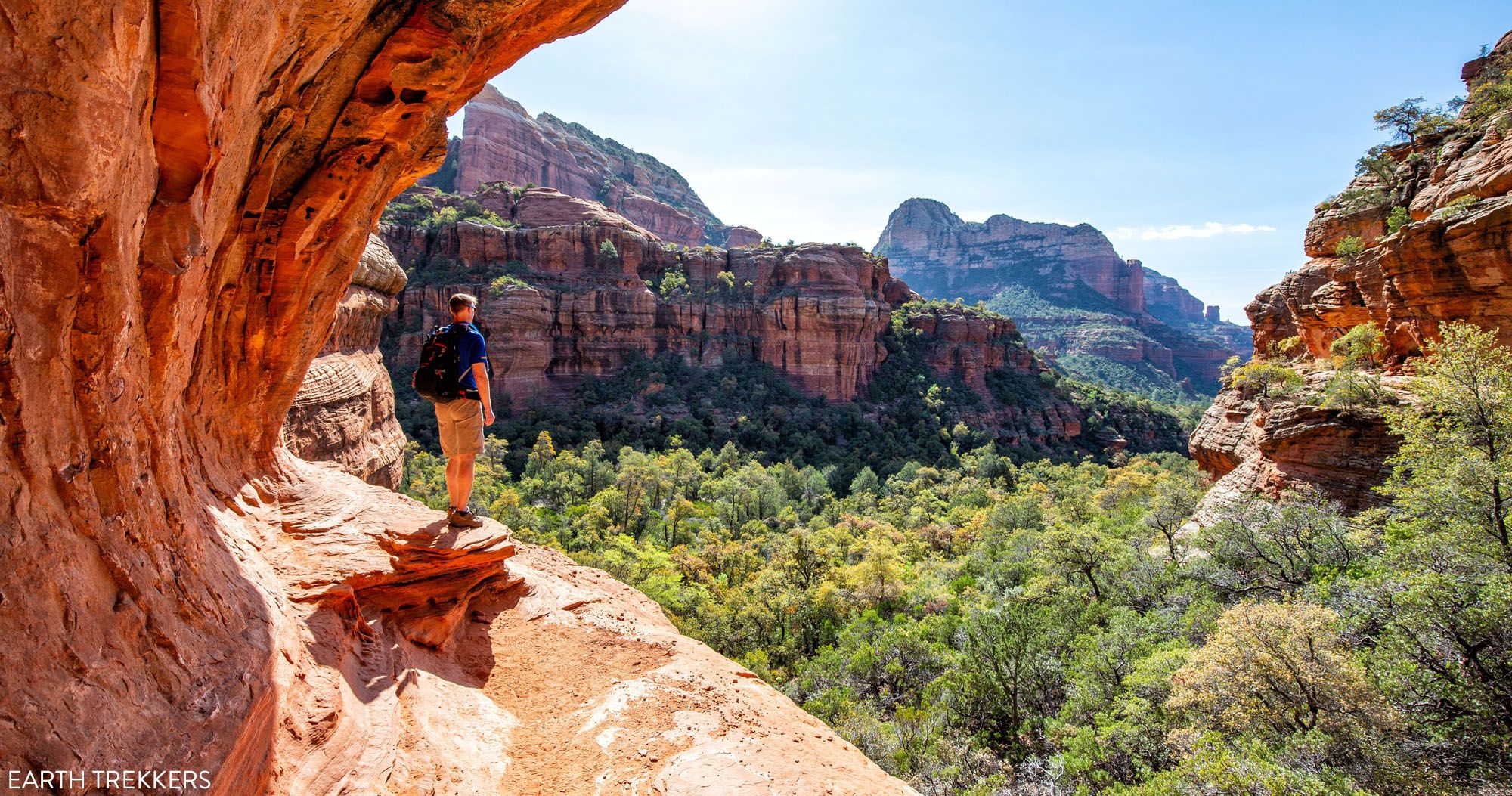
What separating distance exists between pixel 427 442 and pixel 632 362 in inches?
684

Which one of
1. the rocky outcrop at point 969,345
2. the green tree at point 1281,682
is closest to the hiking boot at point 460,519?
the green tree at point 1281,682

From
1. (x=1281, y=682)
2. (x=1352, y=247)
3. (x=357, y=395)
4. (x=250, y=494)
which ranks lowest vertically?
(x=1281, y=682)

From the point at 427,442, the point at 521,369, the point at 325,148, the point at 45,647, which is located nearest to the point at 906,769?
the point at 45,647

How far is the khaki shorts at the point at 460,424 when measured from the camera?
5434mm

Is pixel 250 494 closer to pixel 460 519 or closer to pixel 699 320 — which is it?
pixel 460 519

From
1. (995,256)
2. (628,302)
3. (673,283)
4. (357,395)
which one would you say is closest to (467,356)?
(357,395)

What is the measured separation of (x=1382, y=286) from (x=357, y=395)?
2593 centimetres

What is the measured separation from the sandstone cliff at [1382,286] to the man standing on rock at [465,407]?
18695 millimetres

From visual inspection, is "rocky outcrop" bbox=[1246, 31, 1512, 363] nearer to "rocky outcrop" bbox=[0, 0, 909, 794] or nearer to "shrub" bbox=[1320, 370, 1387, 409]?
"shrub" bbox=[1320, 370, 1387, 409]

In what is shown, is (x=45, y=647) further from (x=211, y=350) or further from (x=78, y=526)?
(x=211, y=350)

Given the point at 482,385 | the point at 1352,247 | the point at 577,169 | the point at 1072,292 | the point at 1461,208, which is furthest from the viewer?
the point at 1072,292

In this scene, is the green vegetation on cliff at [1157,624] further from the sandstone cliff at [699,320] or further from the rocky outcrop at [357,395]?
the sandstone cliff at [699,320]

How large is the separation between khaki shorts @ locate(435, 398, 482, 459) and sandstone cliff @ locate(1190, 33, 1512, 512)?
18.8m

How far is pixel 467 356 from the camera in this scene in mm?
5363
